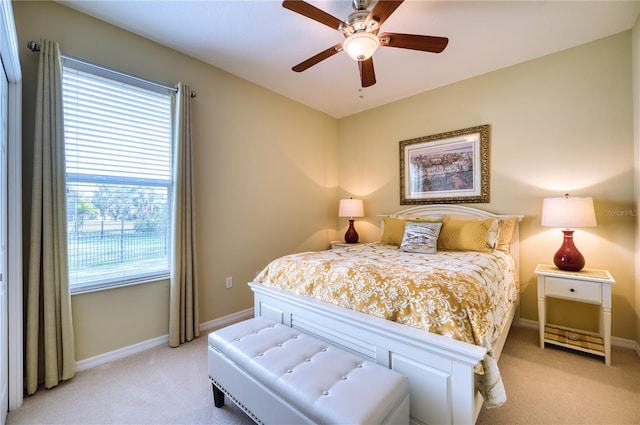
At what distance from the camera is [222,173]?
295cm

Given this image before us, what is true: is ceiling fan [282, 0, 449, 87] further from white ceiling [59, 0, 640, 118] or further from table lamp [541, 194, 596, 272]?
table lamp [541, 194, 596, 272]

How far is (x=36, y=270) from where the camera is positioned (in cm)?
182

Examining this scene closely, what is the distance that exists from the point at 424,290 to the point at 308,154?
289 cm

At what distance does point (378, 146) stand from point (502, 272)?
2374 millimetres

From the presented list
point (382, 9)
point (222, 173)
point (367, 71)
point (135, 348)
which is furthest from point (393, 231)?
point (135, 348)

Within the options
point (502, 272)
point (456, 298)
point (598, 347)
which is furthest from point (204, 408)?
point (598, 347)

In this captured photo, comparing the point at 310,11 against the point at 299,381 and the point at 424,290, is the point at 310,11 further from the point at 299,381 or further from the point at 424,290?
the point at 299,381

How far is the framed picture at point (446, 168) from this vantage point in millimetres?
3107

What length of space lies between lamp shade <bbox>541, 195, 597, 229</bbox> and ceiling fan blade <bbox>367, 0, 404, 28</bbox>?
205 cm

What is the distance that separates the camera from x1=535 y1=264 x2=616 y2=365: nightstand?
2.10 metres

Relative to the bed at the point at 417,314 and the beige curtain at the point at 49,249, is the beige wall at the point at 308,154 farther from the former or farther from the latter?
the bed at the point at 417,314

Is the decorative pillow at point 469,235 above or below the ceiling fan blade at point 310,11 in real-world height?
below

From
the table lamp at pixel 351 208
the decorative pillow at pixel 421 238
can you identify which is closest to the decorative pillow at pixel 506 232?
the decorative pillow at pixel 421 238

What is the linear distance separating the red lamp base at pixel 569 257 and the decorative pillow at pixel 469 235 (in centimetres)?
50
